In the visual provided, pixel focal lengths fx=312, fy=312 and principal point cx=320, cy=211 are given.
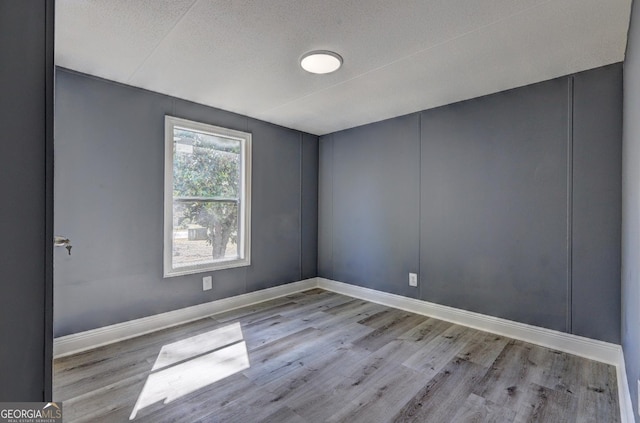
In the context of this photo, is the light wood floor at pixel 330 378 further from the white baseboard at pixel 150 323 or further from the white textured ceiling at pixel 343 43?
the white textured ceiling at pixel 343 43

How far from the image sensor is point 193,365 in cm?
229

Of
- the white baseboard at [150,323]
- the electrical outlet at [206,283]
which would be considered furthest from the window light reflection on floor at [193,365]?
the electrical outlet at [206,283]

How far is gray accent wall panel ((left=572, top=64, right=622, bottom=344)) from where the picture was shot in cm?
231

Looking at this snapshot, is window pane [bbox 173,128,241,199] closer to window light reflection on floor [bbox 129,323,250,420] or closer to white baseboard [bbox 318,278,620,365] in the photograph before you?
window light reflection on floor [bbox 129,323,250,420]

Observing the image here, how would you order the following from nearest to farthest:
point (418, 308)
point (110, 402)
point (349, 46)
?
point (110, 402)
point (349, 46)
point (418, 308)

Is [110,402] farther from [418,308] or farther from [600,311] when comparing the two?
[600,311]

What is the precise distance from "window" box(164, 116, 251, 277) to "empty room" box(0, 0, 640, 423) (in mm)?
23

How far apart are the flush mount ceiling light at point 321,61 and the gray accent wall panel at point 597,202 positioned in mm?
1933

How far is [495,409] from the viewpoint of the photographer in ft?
5.97

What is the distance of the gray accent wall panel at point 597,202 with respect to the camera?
2.31 m

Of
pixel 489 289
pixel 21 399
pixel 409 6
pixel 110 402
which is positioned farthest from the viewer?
pixel 489 289

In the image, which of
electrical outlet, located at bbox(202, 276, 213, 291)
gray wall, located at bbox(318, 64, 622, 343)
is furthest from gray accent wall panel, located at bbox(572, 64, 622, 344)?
electrical outlet, located at bbox(202, 276, 213, 291)

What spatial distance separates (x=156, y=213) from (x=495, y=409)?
305 cm

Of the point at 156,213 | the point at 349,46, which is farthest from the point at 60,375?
the point at 349,46
